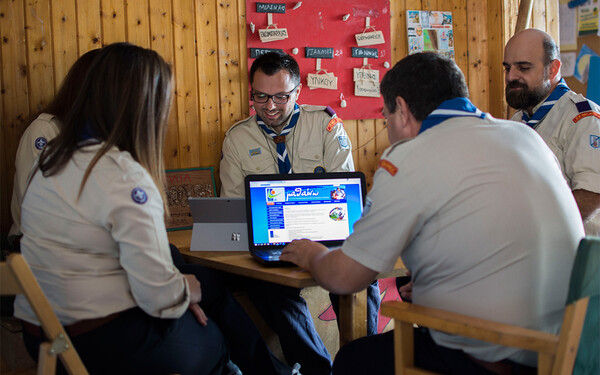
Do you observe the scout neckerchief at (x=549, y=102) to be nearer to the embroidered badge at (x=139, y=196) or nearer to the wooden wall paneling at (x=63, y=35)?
the embroidered badge at (x=139, y=196)

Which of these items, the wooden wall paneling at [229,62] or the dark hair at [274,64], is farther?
the wooden wall paneling at [229,62]

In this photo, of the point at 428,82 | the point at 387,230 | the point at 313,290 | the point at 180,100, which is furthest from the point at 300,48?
the point at 387,230

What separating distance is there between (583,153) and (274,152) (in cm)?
148

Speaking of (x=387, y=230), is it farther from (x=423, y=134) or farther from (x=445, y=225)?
(x=423, y=134)

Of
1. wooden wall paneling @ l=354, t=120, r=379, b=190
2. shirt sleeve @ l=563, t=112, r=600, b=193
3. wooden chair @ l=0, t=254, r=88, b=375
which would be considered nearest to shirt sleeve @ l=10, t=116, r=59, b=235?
wooden chair @ l=0, t=254, r=88, b=375

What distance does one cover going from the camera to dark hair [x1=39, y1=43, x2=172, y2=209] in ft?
4.82

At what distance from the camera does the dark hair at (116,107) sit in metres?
1.47

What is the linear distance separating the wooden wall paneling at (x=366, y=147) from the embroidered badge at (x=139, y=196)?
2.30m

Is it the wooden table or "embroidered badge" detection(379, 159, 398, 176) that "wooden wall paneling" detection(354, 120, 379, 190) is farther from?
"embroidered badge" detection(379, 159, 398, 176)

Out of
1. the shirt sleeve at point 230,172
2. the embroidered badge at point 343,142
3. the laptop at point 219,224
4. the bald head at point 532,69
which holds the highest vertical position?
the bald head at point 532,69

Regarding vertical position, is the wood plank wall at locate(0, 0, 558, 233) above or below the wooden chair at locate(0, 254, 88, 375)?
above

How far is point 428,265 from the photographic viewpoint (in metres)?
1.43

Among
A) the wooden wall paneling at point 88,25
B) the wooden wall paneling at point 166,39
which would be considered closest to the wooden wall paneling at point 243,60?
the wooden wall paneling at point 166,39

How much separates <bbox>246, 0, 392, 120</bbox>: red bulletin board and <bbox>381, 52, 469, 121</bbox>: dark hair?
5.81ft
